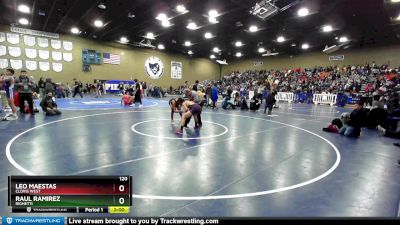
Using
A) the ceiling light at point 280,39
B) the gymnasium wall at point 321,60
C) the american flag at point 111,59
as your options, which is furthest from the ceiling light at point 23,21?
the gymnasium wall at point 321,60

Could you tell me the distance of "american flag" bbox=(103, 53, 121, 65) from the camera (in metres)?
27.1

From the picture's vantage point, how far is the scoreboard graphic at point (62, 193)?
77.0 inches

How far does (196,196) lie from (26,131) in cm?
622

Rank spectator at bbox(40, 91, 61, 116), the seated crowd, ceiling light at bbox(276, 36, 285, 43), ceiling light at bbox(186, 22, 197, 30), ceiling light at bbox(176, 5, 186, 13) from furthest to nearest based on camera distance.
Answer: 1. ceiling light at bbox(276, 36, 285, 43)
2. ceiling light at bbox(186, 22, 197, 30)
3. ceiling light at bbox(176, 5, 186, 13)
4. spectator at bbox(40, 91, 61, 116)
5. the seated crowd

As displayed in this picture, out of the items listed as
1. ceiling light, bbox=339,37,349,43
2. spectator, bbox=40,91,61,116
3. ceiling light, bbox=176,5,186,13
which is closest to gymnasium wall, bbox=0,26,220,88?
spectator, bbox=40,91,61,116

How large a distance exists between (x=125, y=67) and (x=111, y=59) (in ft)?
6.63

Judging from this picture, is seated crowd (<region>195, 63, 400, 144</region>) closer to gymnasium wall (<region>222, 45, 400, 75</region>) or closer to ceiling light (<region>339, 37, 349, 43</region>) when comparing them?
gymnasium wall (<region>222, 45, 400, 75</region>)

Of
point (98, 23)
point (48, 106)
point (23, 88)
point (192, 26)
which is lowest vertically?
point (48, 106)

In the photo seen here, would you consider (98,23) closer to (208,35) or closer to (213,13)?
(208,35)

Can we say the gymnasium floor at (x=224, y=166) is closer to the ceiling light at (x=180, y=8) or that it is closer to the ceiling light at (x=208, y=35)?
the ceiling light at (x=180, y=8)

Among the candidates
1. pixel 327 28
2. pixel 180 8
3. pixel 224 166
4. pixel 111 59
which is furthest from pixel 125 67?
pixel 224 166

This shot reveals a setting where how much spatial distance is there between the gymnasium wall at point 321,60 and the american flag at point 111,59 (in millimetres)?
18816

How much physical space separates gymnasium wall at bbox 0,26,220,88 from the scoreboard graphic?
25.1 m

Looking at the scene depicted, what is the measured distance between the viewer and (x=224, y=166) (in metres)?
4.39
